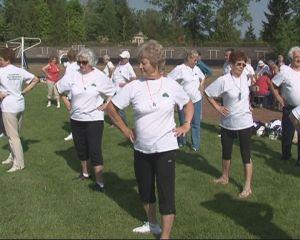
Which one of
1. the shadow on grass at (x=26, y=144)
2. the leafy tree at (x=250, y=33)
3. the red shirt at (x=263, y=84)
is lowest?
the leafy tree at (x=250, y=33)

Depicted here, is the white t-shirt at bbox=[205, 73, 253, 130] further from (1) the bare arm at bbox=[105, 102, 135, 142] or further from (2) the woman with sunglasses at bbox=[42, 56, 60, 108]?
(2) the woman with sunglasses at bbox=[42, 56, 60, 108]

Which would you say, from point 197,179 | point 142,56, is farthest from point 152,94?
point 197,179

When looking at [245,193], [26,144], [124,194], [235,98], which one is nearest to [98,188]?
[124,194]

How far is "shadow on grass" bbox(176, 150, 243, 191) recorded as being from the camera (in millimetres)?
8688

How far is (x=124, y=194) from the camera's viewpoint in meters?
7.52

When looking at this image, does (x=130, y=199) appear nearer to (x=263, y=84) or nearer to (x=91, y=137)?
(x=91, y=137)

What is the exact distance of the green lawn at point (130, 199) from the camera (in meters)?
6.12

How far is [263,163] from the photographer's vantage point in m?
9.39

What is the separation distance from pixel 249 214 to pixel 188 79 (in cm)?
391

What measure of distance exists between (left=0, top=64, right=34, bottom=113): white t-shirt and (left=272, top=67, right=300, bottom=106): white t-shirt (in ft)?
13.2

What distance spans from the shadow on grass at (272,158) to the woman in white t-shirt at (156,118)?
3.72 meters

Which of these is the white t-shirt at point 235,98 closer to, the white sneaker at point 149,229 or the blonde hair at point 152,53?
the white sneaker at point 149,229

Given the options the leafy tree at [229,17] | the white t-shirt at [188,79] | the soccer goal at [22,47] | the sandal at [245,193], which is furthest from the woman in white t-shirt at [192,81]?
the leafy tree at [229,17]

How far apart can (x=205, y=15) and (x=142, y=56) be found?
83.6 metres
